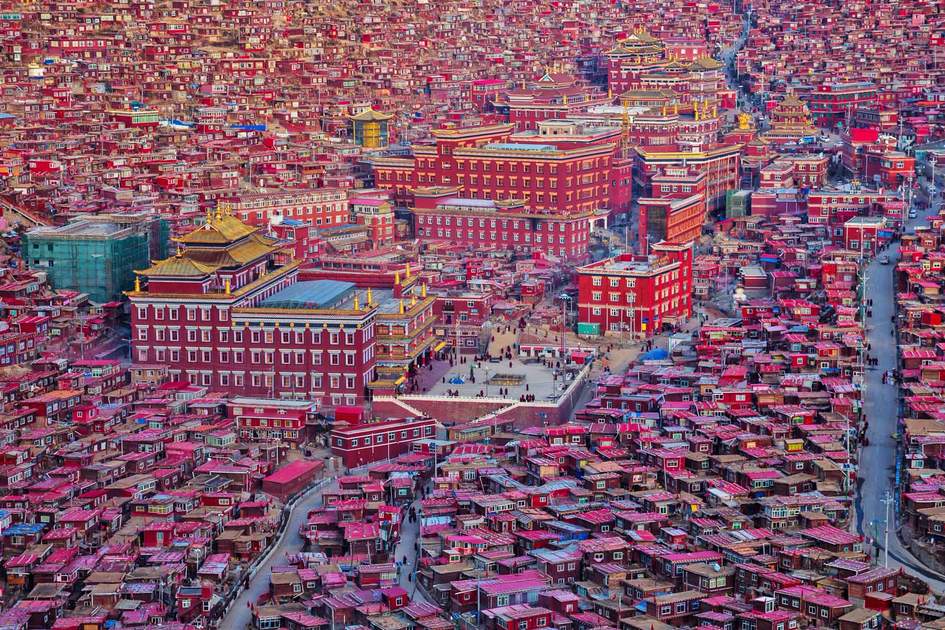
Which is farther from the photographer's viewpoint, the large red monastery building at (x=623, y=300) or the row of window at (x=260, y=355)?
the large red monastery building at (x=623, y=300)

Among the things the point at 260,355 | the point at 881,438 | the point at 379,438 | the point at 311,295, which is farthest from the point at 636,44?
the point at 881,438

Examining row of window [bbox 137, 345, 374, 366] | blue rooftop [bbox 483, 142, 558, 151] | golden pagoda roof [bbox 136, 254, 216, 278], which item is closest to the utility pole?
row of window [bbox 137, 345, 374, 366]

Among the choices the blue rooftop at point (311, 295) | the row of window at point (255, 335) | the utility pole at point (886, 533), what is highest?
the blue rooftop at point (311, 295)

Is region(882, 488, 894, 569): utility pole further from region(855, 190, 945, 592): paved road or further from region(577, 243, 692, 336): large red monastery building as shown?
region(577, 243, 692, 336): large red monastery building

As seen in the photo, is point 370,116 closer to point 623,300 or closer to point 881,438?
point 623,300

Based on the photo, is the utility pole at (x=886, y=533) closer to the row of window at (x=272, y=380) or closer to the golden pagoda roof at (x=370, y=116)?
the row of window at (x=272, y=380)

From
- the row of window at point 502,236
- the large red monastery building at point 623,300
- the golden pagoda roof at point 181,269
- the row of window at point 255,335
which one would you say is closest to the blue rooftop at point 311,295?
the row of window at point 255,335

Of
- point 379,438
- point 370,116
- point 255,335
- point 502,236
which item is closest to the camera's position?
point 379,438
